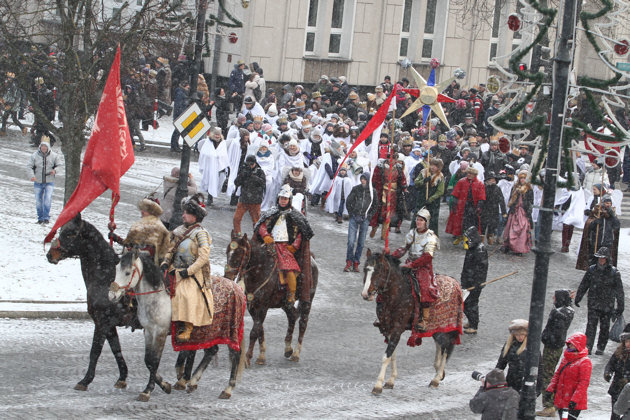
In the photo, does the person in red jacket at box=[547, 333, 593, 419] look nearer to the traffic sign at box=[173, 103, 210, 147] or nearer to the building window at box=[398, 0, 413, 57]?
the traffic sign at box=[173, 103, 210, 147]

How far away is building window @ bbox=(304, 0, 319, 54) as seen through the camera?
3650 cm

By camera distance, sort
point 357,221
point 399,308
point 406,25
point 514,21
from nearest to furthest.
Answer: point 514,21
point 399,308
point 357,221
point 406,25

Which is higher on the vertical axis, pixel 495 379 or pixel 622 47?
pixel 622 47

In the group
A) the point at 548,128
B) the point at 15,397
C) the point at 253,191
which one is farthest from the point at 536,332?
the point at 253,191

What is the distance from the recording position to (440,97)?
1546 centimetres

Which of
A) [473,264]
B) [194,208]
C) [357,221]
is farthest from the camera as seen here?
[357,221]

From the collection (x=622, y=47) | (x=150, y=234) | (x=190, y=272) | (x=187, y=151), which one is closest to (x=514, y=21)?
(x=622, y=47)

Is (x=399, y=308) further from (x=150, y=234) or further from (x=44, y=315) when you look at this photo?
(x=44, y=315)

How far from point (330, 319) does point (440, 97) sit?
3986 mm

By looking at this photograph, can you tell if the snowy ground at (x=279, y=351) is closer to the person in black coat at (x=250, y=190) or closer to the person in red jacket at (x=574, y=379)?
the person in black coat at (x=250, y=190)

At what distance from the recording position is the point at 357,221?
64.2 feet

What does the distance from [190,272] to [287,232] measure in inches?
106

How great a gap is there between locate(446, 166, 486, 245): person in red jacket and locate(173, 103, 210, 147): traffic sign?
758 cm

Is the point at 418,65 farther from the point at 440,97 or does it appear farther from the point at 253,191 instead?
the point at 440,97
